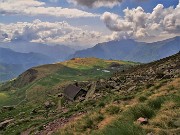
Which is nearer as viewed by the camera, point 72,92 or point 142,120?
point 142,120

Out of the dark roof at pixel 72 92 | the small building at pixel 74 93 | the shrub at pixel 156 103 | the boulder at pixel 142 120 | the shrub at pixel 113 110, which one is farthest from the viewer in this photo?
the dark roof at pixel 72 92

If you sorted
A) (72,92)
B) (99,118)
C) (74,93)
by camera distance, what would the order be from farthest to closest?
(72,92) → (74,93) → (99,118)

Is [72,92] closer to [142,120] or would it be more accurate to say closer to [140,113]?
[140,113]

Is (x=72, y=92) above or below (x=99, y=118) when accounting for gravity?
below

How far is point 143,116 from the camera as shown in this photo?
52.4ft

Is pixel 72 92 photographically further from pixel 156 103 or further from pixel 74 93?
pixel 156 103

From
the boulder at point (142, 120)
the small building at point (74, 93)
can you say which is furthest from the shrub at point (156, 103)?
the small building at point (74, 93)

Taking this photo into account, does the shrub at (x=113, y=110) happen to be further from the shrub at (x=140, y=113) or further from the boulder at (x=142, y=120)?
the boulder at (x=142, y=120)

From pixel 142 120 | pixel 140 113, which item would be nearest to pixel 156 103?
pixel 140 113

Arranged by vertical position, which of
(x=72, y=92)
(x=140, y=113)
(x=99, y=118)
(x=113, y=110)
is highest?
(x=140, y=113)

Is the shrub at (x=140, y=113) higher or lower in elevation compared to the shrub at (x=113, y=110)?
higher

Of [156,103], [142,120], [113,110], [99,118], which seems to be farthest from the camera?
[113,110]

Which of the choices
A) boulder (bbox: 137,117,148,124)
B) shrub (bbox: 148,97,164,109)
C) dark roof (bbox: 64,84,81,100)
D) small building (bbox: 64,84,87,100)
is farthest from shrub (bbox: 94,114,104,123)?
dark roof (bbox: 64,84,81,100)

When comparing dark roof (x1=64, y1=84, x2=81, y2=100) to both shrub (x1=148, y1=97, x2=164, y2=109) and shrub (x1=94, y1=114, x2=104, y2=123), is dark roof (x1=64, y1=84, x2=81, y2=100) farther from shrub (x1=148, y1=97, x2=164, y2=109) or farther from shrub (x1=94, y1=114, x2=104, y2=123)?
shrub (x1=148, y1=97, x2=164, y2=109)
